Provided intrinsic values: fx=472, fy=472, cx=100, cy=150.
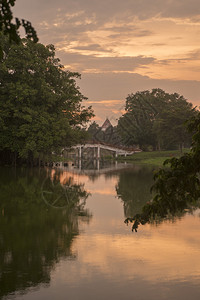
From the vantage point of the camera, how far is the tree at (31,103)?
57062 millimetres

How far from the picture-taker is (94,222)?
2041cm

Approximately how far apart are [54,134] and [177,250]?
4525cm

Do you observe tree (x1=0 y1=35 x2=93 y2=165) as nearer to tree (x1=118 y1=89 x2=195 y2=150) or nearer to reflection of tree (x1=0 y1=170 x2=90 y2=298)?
reflection of tree (x1=0 y1=170 x2=90 y2=298)

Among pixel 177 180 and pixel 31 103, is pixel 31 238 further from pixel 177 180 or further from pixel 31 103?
pixel 31 103

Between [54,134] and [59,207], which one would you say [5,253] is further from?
[54,134]

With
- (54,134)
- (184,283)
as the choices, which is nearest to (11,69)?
(54,134)

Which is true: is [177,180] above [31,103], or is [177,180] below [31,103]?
below

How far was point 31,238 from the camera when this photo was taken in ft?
54.1

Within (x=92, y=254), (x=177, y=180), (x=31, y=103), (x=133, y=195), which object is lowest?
(x=92, y=254)

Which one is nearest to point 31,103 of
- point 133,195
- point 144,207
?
point 133,195

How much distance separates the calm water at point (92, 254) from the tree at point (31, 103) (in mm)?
32926

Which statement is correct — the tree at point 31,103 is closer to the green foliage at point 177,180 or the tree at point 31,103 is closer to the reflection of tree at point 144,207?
the reflection of tree at point 144,207

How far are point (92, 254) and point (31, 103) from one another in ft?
155

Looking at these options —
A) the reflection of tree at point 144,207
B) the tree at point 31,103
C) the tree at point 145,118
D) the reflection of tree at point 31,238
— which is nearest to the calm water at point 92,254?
the reflection of tree at point 31,238
